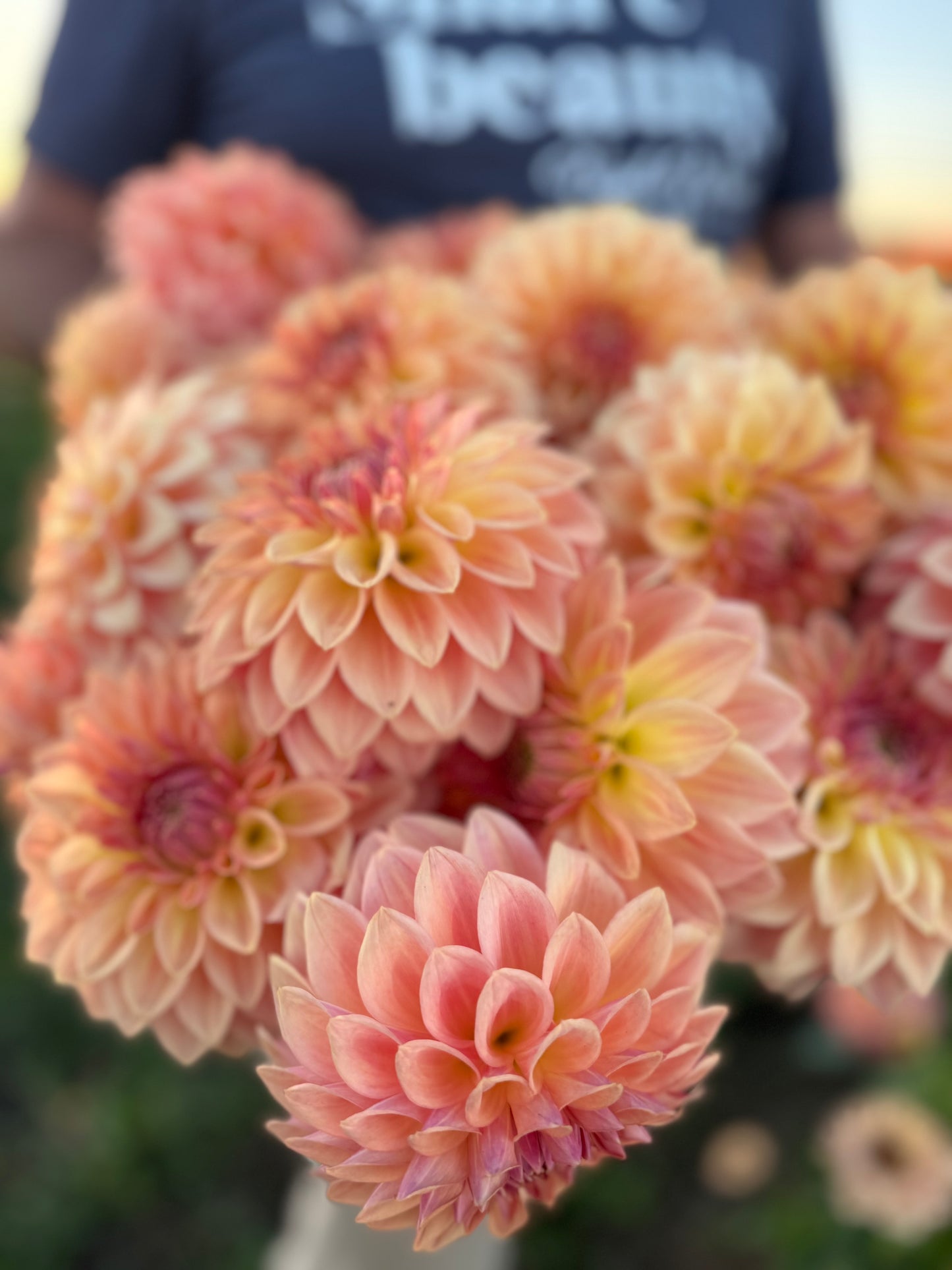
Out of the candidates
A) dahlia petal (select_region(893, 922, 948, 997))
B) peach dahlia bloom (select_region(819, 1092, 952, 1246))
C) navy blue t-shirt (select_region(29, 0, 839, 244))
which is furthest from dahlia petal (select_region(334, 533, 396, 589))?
peach dahlia bloom (select_region(819, 1092, 952, 1246))

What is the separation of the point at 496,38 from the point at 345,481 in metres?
0.54

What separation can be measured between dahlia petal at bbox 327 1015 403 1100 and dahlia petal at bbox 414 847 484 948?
27 millimetres

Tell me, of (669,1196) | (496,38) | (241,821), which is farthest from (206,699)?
(669,1196)

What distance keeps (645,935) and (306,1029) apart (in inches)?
3.6

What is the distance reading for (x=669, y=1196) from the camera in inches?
48.8

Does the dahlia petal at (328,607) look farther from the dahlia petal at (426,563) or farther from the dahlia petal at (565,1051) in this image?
the dahlia petal at (565,1051)

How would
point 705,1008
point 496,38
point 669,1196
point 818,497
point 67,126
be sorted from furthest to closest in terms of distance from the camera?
point 669,1196 < point 67,126 < point 496,38 < point 818,497 < point 705,1008

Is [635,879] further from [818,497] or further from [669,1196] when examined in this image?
[669,1196]

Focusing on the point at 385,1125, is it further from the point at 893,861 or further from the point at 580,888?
the point at 893,861

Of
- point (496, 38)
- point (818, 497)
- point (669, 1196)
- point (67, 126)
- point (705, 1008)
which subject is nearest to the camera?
point (705, 1008)

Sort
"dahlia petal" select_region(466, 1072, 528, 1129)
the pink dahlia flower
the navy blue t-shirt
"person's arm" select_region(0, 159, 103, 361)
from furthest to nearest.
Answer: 1. "person's arm" select_region(0, 159, 103, 361)
2. the navy blue t-shirt
3. the pink dahlia flower
4. "dahlia petal" select_region(466, 1072, 528, 1129)

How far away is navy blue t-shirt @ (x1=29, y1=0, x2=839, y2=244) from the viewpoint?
2.36 feet

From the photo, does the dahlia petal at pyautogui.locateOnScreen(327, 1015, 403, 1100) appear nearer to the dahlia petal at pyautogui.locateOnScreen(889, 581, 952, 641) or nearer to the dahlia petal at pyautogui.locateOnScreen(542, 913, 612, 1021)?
the dahlia petal at pyautogui.locateOnScreen(542, 913, 612, 1021)

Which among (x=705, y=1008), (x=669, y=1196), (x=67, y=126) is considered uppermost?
(x=67, y=126)
